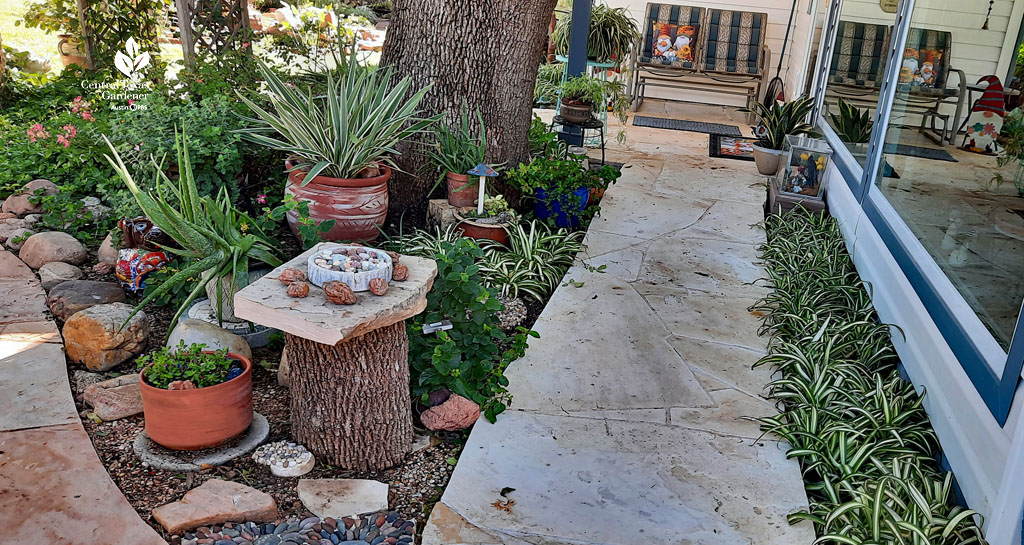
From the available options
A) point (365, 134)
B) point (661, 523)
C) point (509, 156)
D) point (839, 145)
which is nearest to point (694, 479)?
point (661, 523)

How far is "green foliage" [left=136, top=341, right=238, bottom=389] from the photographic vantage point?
241 cm

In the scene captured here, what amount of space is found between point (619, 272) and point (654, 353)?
2.83ft

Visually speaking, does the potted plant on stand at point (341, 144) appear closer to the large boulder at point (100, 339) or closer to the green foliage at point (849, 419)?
the large boulder at point (100, 339)

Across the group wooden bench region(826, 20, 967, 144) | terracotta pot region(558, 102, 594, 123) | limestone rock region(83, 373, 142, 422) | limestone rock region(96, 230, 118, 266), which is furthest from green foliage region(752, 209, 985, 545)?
limestone rock region(96, 230, 118, 266)

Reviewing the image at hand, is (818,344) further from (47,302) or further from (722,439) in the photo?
(47,302)

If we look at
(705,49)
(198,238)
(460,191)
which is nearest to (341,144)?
(460,191)

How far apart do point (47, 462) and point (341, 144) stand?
180cm

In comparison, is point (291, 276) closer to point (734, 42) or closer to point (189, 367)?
point (189, 367)

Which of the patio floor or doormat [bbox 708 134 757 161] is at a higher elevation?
doormat [bbox 708 134 757 161]

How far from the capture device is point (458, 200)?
164 inches

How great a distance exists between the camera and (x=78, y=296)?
10.7 feet

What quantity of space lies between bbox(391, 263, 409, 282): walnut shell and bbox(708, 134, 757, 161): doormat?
465 cm

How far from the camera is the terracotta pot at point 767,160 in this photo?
5.79 meters

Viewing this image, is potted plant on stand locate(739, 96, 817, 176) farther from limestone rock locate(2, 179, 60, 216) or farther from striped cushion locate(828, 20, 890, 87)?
limestone rock locate(2, 179, 60, 216)
